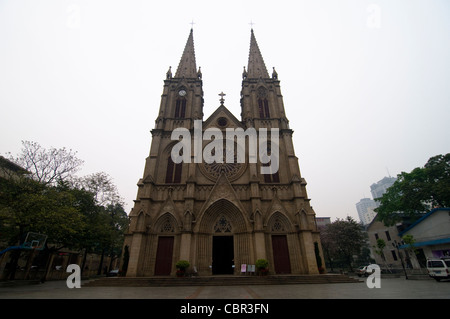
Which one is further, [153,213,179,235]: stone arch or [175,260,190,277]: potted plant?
[153,213,179,235]: stone arch

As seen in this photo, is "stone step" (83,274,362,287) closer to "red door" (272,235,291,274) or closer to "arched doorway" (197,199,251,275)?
"arched doorway" (197,199,251,275)

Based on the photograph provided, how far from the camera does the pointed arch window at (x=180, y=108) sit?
25766mm

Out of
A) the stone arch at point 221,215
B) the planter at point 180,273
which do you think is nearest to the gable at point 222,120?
the stone arch at point 221,215

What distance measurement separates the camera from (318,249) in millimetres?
18000

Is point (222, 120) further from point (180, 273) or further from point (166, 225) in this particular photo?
point (180, 273)

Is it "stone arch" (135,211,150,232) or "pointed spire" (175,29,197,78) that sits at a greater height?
"pointed spire" (175,29,197,78)

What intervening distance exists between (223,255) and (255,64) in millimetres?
26175

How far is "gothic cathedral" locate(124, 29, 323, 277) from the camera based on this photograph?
17.9m

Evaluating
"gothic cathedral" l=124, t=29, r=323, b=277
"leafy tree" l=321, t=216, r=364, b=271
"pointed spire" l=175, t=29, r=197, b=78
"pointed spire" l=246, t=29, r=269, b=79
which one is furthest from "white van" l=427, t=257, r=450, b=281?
"pointed spire" l=175, t=29, r=197, b=78

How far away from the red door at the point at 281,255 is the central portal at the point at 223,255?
407 centimetres

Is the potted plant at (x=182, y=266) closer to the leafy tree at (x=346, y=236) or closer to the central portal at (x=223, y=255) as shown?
the central portal at (x=223, y=255)

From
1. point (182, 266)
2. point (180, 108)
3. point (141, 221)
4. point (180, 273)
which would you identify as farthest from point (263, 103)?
point (180, 273)

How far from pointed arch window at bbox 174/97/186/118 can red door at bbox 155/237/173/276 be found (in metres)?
14.4
